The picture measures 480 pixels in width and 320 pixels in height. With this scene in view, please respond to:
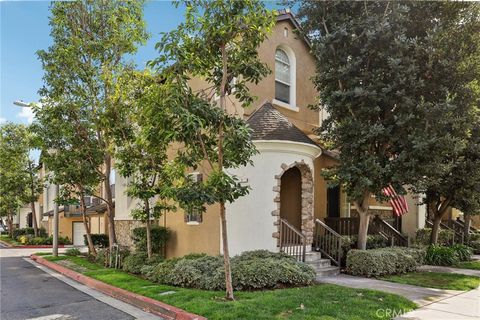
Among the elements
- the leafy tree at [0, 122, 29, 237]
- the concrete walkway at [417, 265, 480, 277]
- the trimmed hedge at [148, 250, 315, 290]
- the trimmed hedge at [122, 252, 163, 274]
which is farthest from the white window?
the leafy tree at [0, 122, 29, 237]

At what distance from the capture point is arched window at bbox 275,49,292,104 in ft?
48.9

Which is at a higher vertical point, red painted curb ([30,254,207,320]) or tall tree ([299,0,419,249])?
tall tree ([299,0,419,249])

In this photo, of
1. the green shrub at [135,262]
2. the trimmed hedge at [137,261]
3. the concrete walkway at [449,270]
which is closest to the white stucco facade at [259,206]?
the trimmed hedge at [137,261]

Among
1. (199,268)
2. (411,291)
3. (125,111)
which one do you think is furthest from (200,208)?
(125,111)

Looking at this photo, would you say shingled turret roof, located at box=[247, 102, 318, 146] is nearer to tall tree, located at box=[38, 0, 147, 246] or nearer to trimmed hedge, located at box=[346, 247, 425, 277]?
trimmed hedge, located at box=[346, 247, 425, 277]

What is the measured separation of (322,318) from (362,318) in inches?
29.3

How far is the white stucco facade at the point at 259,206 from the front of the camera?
38.5 ft

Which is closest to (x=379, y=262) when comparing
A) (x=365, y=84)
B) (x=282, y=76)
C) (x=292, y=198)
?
A: (x=292, y=198)

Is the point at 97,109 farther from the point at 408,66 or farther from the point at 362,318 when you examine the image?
the point at 362,318

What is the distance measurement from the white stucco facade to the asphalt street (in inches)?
177

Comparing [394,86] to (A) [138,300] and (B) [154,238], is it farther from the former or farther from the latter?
(B) [154,238]

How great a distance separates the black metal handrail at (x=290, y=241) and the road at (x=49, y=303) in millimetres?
5030

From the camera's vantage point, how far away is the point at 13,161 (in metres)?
26.8

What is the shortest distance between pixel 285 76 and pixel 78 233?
76.7 feet
